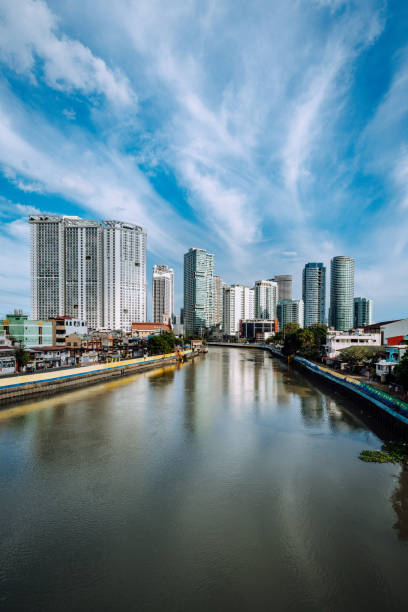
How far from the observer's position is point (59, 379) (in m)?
30.1

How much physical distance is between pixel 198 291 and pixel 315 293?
82174 millimetres

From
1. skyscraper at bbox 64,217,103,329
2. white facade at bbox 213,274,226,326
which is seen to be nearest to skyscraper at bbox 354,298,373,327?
white facade at bbox 213,274,226,326

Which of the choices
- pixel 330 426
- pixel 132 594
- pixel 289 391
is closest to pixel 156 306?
pixel 289 391

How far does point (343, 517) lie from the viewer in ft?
32.1

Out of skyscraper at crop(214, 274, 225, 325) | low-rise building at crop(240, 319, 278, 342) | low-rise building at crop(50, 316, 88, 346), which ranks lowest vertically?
low-rise building at crop(240, 319, 278, 342)

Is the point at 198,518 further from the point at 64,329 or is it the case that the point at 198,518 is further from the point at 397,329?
the point at 397,329

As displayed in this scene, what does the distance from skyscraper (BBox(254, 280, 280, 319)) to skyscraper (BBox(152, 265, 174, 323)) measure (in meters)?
55.5

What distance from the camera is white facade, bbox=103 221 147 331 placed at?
106 metres

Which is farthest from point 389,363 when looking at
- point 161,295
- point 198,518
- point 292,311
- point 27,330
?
point 292,311

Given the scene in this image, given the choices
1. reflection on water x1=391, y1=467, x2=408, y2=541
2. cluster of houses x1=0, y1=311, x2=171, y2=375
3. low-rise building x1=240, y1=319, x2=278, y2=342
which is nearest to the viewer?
reflection on water x1=391, y1=467, x2=408, y2=541

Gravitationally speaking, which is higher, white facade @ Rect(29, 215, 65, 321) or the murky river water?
white facade @ Rect(29, 215, 65, 321)

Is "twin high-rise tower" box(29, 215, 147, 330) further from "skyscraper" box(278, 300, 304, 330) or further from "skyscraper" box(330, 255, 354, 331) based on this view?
"skyscraper" box(330, 255, 354, 331)

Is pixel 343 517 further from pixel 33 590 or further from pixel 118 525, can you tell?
pixel 33 590

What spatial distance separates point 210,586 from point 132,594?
1.88 m
